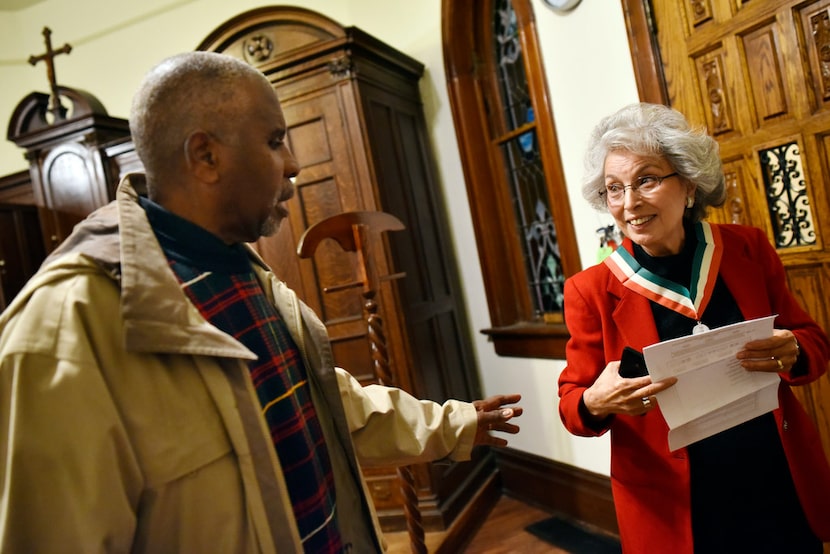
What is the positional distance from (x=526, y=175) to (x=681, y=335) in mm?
1974

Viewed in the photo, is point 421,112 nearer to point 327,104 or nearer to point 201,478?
point 327,104

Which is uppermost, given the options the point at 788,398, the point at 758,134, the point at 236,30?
the point at 236,30

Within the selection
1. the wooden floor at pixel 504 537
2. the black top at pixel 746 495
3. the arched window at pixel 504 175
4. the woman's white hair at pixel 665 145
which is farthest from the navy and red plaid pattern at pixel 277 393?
the arched window at pixel 504 175

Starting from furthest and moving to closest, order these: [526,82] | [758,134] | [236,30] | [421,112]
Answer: [421,112] → [236,30] → [526,82] → [758,134]

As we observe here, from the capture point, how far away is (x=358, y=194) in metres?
2.97

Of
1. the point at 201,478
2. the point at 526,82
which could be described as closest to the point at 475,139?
the point at 526,82

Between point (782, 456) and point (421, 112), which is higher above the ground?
point (421, 112)

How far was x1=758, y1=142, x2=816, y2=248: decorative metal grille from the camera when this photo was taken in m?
1.72

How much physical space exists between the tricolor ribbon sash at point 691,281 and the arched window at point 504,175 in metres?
1.55

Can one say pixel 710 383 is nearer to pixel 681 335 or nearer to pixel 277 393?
pixel 681 335

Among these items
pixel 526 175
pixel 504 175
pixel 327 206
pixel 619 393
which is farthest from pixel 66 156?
pixel 619 393

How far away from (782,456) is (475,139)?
7.66 ft

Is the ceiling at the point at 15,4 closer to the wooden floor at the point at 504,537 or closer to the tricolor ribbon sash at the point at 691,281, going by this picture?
the wooden floor at the point at 504,537

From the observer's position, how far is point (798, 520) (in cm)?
124
